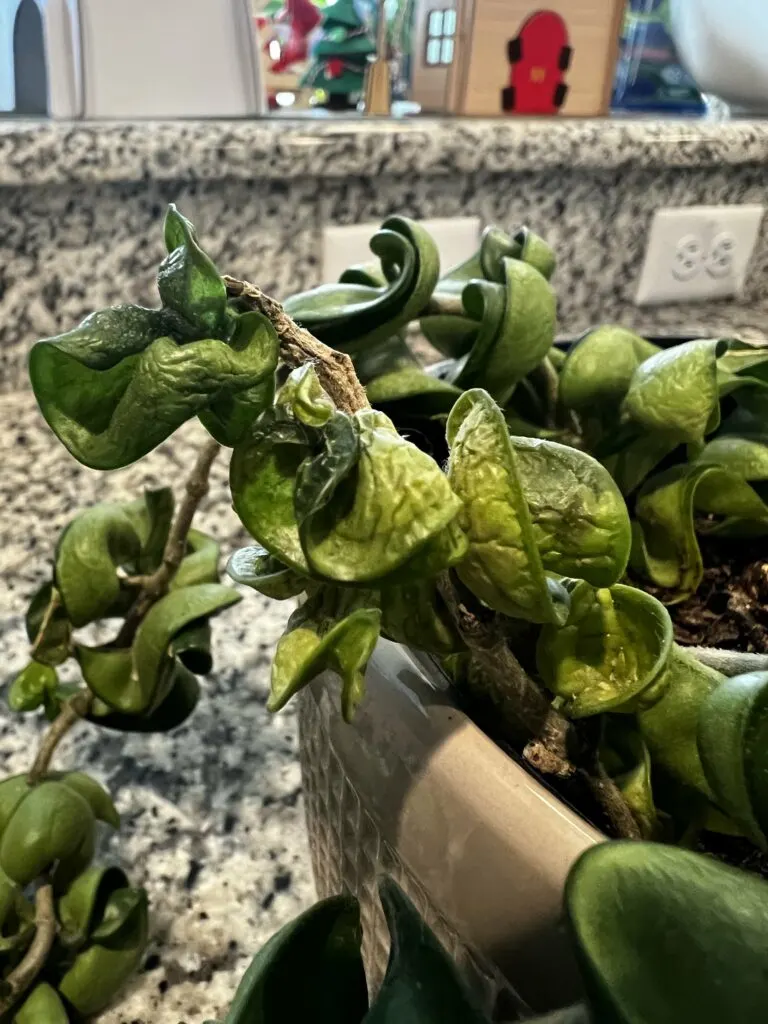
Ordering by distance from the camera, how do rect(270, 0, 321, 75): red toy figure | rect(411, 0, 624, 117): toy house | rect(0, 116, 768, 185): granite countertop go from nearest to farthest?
rect(0, 116, 768, 185): granite countertop, rect(411, 0, 624, 117): toy house, rect(270, 0, 321, 75): red toy figure

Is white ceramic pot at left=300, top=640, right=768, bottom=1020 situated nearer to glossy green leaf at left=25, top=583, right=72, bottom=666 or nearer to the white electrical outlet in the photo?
glossy green leaf at left=25, top=583, right=72, bottom=666

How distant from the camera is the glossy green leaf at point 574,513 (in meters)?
0.14

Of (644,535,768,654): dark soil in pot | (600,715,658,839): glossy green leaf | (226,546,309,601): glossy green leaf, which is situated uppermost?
(226,546,309,601): glossy green leaf

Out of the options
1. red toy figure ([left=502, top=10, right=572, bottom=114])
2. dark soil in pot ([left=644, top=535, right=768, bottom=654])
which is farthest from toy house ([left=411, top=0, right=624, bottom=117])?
dark soil in pot ([left=644, top=535, right=768, bottom=654])

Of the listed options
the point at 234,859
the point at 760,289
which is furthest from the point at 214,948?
the point at 760,289

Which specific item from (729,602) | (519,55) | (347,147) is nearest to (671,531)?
(729,602)

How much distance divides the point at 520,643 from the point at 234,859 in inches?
6.9

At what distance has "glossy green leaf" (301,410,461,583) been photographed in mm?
121

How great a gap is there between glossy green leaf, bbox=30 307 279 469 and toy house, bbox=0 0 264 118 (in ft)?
1.57

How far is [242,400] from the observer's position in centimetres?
13

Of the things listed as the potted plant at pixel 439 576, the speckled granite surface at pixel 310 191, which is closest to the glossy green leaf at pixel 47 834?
the potted plant at pixel 439 576

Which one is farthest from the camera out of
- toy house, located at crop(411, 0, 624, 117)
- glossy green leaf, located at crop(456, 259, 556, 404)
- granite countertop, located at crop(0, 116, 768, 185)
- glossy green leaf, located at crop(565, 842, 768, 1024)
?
toy house, located at crop(411, 0, 624, 117)

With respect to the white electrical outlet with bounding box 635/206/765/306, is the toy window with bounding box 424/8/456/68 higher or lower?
higher

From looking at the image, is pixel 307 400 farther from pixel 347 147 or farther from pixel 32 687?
pixel 347 147
